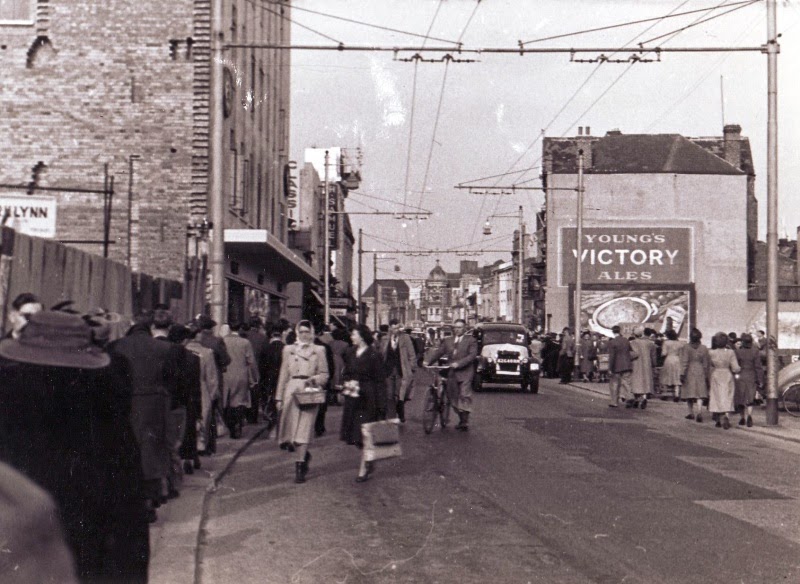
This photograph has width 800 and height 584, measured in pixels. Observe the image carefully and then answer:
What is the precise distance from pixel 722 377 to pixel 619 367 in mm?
5220

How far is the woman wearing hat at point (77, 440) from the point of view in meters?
2.93

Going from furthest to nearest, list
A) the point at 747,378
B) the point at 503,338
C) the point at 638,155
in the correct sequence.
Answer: the point at 638,155
the point at 503,338
the point at 747,378

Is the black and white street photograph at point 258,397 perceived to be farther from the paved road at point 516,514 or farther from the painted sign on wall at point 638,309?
the painted sign on wall at point 638,309

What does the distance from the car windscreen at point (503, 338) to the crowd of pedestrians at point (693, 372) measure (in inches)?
148

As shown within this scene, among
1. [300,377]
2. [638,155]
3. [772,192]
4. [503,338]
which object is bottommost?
[300,377]

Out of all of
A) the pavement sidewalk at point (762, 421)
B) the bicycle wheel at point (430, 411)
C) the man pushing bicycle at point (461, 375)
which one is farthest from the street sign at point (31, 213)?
the pavement sidewalk at point (762, 421)

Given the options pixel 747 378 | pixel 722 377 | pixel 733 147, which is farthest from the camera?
pixel 733 147

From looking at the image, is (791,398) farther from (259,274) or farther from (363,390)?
(259,274)

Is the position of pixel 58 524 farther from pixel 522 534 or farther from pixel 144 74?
pixel 144 74

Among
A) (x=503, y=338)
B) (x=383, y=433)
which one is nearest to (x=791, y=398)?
(x=503, y=338)

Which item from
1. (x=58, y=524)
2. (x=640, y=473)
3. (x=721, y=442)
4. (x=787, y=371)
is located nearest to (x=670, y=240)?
(x=787, y=371)

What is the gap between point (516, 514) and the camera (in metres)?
9.15

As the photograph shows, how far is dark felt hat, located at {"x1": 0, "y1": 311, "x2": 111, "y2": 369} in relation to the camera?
3.03 metres

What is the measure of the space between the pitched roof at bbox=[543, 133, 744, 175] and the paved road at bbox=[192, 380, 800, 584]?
48.0m
